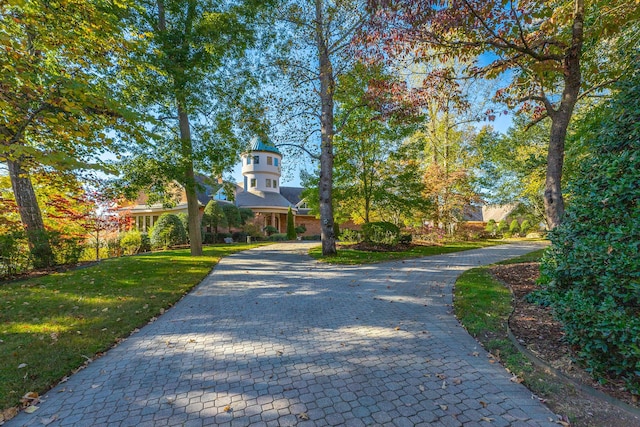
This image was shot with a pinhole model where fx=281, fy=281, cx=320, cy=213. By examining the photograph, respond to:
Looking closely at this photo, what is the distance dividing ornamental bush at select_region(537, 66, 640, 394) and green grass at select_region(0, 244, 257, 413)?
5164mm

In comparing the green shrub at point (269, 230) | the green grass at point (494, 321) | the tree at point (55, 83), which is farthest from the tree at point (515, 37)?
the green shrub at point (269, 230)

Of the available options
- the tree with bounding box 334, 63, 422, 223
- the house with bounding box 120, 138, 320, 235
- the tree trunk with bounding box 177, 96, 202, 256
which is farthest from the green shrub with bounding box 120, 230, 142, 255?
the tree with bounding box 334, 63, 422, 223

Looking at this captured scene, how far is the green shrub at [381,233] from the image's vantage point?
14.3m

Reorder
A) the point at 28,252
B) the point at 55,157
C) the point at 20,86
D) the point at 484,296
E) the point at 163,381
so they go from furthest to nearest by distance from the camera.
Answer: the point at 28,252 → the point at 484,296 → the point at 20,86 → the point at 55,157 → the point at 163,381

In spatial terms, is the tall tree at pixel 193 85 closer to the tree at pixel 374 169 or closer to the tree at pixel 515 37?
the tree at pixel 374 169

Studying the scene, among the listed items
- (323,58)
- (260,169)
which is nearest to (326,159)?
(323,58)

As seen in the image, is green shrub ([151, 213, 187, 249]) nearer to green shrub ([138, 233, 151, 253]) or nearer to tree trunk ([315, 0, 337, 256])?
green shrub ([138, 233, 151, 253])

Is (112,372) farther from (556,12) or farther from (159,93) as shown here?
(556,12)

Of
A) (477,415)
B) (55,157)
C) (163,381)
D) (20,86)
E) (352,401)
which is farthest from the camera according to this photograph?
(20,86)

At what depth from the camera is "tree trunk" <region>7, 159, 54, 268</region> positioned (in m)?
8.27

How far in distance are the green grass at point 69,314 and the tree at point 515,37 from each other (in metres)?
6.41

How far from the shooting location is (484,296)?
211 inches

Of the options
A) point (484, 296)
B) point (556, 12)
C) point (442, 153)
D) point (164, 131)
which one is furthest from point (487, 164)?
point (164, 131)

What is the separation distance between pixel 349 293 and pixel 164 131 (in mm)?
9438
